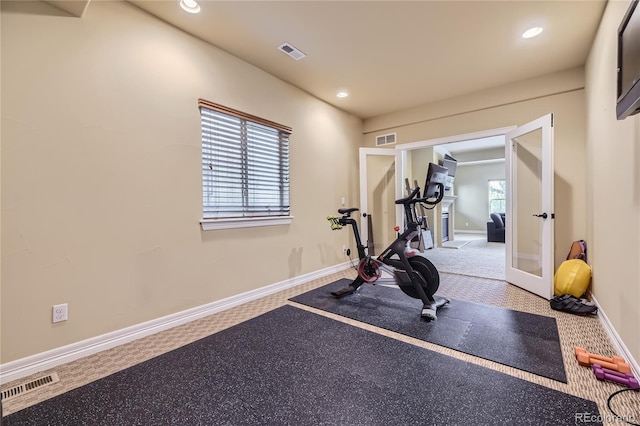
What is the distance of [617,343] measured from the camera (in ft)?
6.20

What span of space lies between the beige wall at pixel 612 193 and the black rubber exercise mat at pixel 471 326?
0.43 m

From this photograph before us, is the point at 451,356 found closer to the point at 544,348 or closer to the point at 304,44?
the point at 544,348

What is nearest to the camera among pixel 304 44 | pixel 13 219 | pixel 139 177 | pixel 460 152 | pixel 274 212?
pixel 13 219

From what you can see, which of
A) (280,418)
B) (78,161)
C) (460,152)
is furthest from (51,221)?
(460,152)

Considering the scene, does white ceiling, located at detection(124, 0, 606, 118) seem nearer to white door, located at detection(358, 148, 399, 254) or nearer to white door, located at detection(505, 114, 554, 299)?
white door, located at detection(505, 114, 554, 299)

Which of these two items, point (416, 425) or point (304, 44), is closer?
point (416, 425)

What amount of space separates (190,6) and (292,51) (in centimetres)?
98

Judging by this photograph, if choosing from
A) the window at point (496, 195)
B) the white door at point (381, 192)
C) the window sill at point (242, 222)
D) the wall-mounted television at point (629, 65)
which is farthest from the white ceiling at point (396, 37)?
the window at point (496, 195)

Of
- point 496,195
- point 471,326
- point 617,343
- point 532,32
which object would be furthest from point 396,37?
point 496,195

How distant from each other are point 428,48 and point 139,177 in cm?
297

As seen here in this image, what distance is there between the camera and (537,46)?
279 cm

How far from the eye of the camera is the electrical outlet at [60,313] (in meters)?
1.88

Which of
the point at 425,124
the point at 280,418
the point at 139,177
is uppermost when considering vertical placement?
the point at 425,124

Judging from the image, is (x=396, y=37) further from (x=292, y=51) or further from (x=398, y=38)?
(x=292, y=51)
